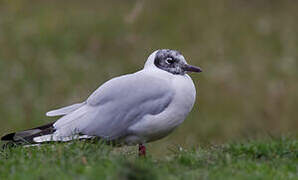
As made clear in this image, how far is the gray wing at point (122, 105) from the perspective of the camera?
5.64m

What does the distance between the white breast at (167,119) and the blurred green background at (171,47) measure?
3486 mm

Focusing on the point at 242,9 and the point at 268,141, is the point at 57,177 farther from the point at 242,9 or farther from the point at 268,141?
the point at 242,9

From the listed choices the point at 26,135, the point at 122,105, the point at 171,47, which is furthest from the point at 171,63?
the point at 171,47

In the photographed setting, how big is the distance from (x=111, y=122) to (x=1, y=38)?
20.1ft

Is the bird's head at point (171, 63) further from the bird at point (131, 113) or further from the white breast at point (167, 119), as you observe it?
the white breast at point (167, 119)

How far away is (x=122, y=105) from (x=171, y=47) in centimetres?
573

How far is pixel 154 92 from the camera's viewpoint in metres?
5.66

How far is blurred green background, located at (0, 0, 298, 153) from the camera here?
1015cm

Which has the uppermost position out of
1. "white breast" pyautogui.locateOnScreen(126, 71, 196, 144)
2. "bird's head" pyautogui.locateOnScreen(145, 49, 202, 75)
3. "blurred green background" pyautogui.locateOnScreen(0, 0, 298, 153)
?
"blurred green background" pyautogui.locateOnScreen(0, 0, 298, 153)

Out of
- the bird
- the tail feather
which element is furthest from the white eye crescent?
the tail feather

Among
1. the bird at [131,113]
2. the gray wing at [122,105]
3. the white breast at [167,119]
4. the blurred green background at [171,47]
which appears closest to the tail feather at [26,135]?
the bird at [131,113]

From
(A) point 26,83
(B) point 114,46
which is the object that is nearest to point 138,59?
(B) point 114,46

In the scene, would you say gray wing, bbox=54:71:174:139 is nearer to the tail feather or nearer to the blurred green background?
the tail feather

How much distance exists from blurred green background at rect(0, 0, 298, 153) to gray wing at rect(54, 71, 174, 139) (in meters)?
3.47
